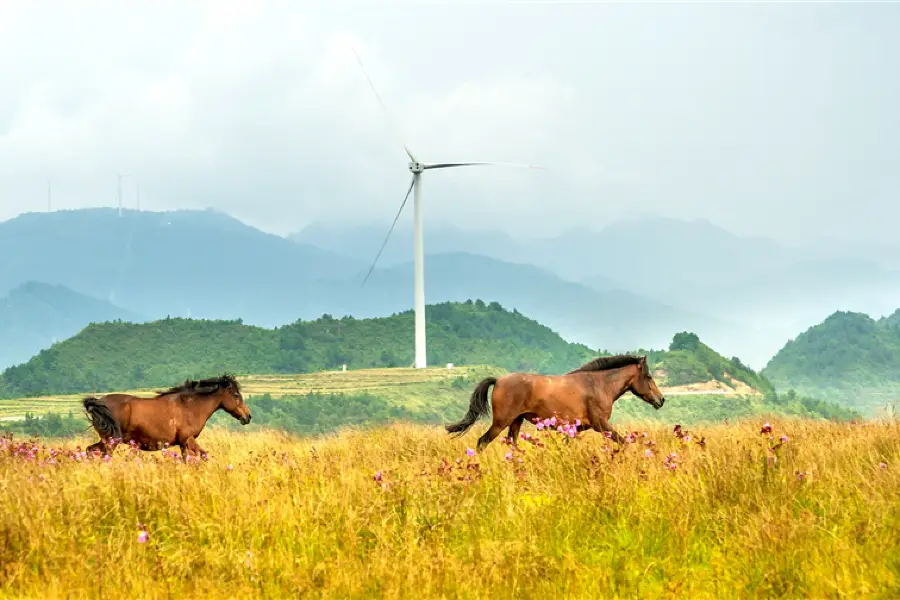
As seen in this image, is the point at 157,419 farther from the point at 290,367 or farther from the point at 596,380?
the point at 290,367

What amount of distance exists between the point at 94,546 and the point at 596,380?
1052 cm

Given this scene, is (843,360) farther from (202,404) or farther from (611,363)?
(202,404)

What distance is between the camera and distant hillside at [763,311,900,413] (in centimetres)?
13075

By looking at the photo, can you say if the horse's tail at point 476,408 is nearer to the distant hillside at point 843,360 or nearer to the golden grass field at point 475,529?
the golden grass field at point 475,529

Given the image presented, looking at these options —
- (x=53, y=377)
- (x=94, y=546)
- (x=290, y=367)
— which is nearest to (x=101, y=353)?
(x=53, y=377)

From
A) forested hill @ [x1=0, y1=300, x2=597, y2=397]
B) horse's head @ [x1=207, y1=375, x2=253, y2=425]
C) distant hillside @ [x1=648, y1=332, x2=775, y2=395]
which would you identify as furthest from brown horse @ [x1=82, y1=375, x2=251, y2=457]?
forested hill @ [x1=0, y1=300, x2=597, y2=397]

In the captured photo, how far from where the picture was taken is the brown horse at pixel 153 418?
18.2 m

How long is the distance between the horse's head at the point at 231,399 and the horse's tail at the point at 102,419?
1.92 m

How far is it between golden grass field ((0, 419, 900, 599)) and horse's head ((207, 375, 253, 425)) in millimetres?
5060

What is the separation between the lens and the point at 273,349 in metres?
141

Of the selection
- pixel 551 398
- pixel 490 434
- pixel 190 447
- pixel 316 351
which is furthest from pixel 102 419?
→ pixel 316 351

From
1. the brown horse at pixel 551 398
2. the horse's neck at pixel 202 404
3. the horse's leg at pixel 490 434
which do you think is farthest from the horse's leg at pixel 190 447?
the horse's leg at pixel 490 434

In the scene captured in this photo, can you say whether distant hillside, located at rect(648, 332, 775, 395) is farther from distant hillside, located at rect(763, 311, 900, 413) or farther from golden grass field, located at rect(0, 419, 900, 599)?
golden grass field, located at rect(0, 419, 900, 599)

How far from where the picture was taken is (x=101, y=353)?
131000mm
